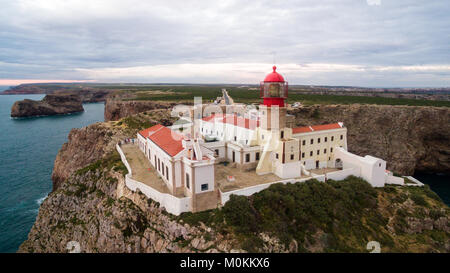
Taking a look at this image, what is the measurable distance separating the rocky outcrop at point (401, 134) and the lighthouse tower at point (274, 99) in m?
36.4

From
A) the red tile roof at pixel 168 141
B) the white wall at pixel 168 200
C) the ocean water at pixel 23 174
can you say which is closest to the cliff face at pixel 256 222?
the white wall at pixel 168 200

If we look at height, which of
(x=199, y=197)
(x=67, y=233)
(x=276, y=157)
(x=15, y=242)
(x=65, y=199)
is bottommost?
(x=15, y=242)

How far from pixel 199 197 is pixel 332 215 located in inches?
530

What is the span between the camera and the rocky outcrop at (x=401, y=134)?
56406 mm

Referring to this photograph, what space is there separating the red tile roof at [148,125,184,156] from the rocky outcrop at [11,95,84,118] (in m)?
127

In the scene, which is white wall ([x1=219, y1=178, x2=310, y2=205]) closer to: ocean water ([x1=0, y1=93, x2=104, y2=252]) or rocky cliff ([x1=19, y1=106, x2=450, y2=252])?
rocky cliff ([x1=19, y1=106, x2=450, y2=252])

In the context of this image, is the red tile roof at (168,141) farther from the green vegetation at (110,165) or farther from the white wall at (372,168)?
the white wall at (372,168)

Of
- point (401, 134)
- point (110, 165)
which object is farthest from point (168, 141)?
point (401, 134)

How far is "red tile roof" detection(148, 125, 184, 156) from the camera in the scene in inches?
982

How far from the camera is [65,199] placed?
32.8 m

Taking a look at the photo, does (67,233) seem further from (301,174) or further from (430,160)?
(430,160)

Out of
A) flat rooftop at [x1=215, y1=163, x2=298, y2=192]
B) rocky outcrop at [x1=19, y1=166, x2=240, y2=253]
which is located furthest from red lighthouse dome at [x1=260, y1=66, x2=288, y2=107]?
rocky outcrop at [x1=19, y1=166, x2=240, y2=253]

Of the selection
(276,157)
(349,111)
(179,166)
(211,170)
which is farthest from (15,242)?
(349,111)

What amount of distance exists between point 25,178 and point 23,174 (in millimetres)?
2286
